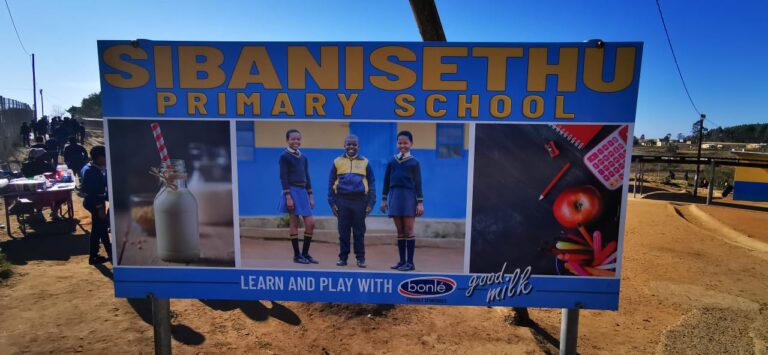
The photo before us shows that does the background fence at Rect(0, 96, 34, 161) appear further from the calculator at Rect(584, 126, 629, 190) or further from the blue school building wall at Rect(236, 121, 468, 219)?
the calculator at Rect(584, 126, 629, 190)

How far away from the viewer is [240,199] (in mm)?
3133

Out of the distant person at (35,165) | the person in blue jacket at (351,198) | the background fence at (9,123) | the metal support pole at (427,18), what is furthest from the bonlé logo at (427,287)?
the background fence at (9,123)

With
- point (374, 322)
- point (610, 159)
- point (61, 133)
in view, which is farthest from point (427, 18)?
point (61, 133)

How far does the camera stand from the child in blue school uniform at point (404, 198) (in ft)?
10.0

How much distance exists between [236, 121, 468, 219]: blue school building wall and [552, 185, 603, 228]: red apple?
81cm

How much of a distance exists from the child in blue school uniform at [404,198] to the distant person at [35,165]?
14.3 metres

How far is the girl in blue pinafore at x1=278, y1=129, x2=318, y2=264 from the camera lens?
10.0ft

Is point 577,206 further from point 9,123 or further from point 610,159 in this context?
point 9,123

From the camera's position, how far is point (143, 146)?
10.2ft

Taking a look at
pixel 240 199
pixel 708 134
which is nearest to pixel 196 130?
pixel 240 199

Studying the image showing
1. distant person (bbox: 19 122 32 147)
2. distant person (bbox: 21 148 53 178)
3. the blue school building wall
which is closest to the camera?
the blue school building wall

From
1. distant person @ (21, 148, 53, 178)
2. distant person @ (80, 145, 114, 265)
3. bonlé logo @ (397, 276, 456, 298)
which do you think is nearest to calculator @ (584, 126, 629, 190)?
bonlé logo @ (397, 276, 456, 298)

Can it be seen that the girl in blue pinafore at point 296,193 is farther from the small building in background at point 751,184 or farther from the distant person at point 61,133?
the small building in background at point 751,184

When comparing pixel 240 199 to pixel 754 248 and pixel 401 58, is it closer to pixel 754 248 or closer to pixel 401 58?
pixel 401 58
